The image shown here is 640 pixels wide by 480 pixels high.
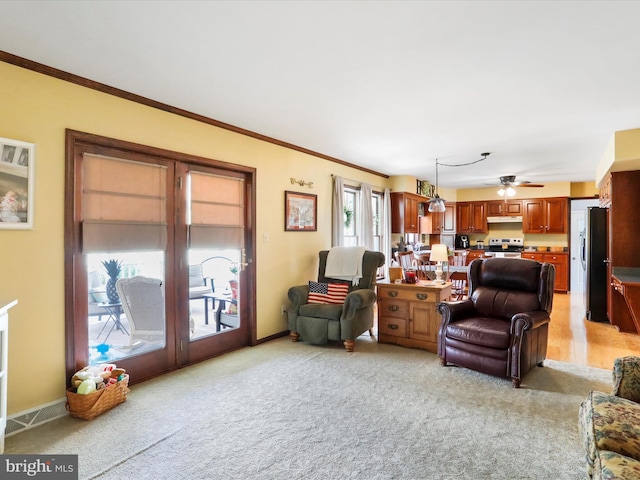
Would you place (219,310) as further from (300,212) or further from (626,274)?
(626,274)

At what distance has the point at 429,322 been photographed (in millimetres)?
4164

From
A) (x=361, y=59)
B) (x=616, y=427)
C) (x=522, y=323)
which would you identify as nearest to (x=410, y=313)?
(x=522, y=323)

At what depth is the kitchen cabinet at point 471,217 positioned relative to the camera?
9.42 m

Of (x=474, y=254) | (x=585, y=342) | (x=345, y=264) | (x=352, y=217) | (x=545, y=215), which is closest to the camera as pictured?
(x=585, y=342)

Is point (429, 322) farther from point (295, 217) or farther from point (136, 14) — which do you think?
point (136, 14)

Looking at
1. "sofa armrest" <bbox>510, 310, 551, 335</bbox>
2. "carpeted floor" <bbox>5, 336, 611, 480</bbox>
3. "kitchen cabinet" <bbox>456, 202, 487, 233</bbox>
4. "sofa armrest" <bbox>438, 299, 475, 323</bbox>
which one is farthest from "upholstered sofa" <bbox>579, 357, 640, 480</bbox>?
"kitchen cabinet" <bbox>456, 202, 487, 233</bbox>

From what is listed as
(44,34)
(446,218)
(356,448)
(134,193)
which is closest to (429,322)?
(356,448)

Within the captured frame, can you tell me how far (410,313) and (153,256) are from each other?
290 cm

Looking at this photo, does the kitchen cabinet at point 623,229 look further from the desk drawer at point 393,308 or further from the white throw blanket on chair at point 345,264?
the white throw blanket on chair at point 345,264

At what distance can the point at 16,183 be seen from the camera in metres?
2.53

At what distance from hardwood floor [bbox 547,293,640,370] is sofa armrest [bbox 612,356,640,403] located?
2.05 meters

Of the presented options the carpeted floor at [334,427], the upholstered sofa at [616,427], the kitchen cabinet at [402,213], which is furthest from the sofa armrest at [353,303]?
the kitchen cabinet at [402,213]

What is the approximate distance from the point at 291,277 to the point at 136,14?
351 cm

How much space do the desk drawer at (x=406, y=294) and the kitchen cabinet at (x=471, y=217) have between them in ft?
20.0
